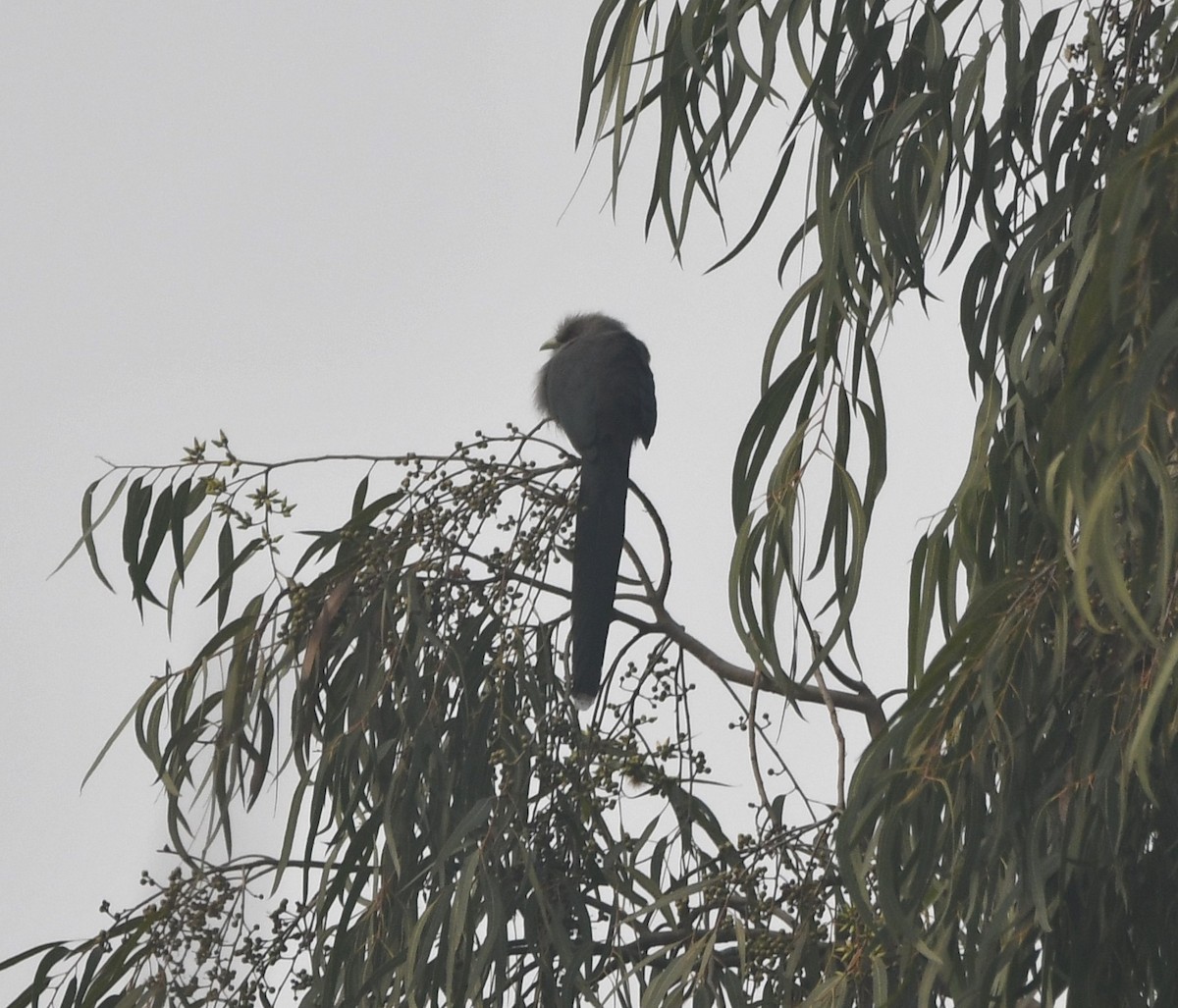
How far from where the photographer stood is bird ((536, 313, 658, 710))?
9.16 ft

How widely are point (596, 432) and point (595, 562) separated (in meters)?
0.52

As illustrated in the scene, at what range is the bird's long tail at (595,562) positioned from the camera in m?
2.73

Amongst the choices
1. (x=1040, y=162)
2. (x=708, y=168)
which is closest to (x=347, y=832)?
(x=708, y=168)

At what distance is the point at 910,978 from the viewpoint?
177 cm

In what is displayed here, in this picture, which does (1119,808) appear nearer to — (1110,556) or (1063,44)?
(1110,556)

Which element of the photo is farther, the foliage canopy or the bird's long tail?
the bird's long tail

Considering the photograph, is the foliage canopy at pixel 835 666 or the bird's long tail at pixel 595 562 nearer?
the foliage canopy at pixel 835 666

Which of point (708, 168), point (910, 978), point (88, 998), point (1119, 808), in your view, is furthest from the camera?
point (88, 998)

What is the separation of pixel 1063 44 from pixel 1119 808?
915mm

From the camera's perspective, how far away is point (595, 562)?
2.88 m

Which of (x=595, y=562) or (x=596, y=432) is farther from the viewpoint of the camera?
(x=596, y=432)

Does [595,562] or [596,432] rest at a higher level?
[596,432]

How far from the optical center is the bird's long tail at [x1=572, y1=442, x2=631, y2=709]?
273 cm

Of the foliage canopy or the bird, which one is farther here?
A: the bird
